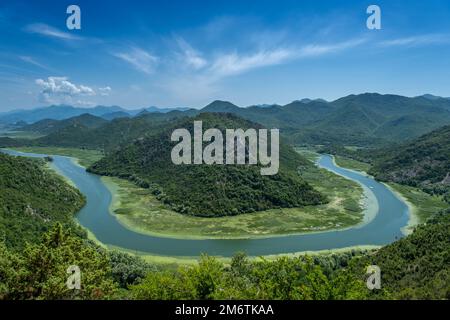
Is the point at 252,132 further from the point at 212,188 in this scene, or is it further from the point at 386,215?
the point at 386,215

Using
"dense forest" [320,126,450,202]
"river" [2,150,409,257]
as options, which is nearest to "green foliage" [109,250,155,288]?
"river" [2,150,409,257]

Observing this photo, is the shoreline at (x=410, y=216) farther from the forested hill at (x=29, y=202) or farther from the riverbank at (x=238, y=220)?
the forested hill at (x=29, y=202)

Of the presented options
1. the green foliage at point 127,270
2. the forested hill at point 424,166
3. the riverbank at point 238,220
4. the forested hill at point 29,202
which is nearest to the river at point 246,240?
the riverbank at point 238,220

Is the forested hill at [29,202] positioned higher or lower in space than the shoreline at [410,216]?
higher

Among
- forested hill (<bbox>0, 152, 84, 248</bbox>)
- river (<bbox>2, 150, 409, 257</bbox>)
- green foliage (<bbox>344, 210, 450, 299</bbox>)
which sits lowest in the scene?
river (<bbox>2, 150, 409, 257</bbox>)

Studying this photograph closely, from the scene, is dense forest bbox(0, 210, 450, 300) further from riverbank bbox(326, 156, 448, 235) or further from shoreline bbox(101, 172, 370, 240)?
riverbank bbox(326, 156, 448, 235)

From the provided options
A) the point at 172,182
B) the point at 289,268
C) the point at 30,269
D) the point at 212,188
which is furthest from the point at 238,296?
the point at 172,182
